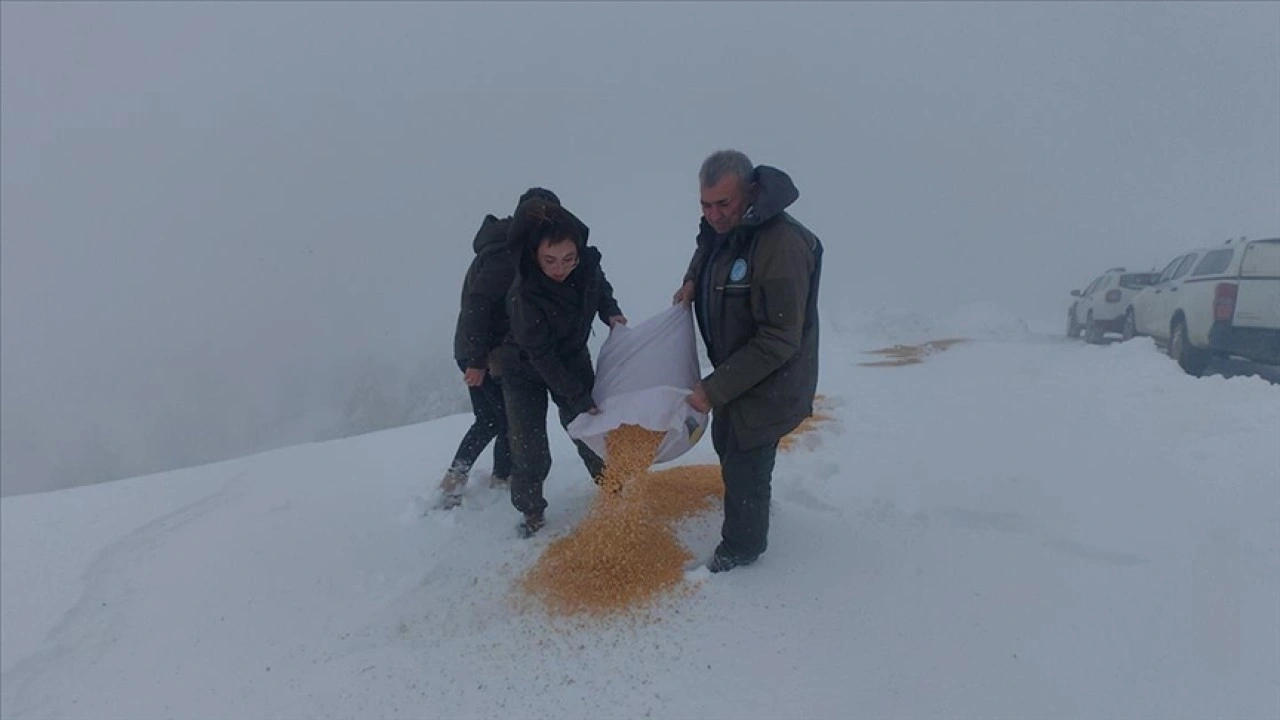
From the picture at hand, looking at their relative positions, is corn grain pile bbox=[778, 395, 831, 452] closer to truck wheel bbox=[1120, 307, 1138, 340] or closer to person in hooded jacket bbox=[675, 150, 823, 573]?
person in hooded jacket bbox=[675, 150, 823, 573]

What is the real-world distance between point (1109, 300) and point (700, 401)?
1459cm

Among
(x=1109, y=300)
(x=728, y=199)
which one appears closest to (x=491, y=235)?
(x=728, y=199)

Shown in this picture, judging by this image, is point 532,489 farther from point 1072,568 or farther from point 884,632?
point 1072,568

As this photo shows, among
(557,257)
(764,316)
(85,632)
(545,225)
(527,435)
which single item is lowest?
(85,632)

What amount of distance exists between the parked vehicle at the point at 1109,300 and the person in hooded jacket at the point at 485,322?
13093 mm

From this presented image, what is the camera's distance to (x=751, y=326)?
10.1 feet

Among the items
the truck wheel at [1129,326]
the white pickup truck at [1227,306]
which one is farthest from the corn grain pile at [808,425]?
the truck wheel at [1129,326]

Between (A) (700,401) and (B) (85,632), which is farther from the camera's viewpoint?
(B) (85,632)

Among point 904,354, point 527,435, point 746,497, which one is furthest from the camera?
point 904,354

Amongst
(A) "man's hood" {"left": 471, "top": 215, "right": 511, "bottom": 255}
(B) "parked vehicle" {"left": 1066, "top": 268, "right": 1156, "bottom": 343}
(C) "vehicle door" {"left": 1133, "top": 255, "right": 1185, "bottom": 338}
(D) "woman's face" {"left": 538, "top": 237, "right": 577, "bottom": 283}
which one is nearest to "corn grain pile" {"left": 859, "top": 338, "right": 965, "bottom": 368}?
(C) "vehicle door" {"left": 1133, "top": 255, "right": 1185, "bottom": 338}

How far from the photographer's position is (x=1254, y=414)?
5.44m

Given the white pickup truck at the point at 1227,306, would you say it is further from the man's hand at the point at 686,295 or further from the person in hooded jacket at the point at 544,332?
the person in hooded jacket at the point at 544,332

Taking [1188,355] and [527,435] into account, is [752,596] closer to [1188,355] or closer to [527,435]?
[527,435]

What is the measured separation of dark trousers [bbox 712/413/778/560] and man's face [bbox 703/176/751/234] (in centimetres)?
93
